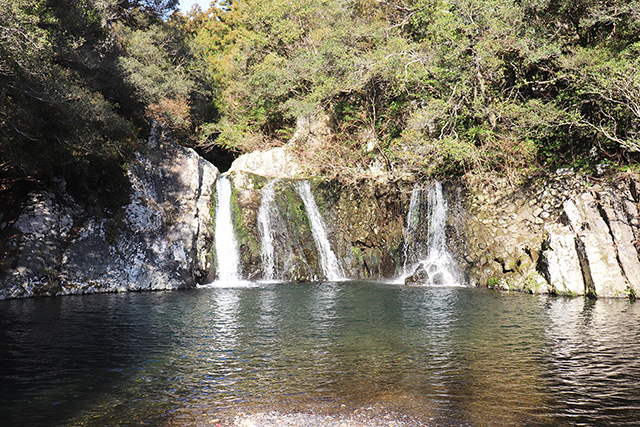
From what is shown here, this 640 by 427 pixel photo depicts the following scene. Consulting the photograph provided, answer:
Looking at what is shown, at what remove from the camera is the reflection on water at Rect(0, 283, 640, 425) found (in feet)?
21.2

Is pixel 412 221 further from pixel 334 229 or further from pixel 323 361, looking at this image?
pixel 323 361

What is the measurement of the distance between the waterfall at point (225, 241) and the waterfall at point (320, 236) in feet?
12.6

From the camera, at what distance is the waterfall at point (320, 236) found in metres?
22.5

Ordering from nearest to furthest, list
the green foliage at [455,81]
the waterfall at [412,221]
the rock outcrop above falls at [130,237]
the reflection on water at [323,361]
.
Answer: the reflection on water at [323,361], the rock outcrop above falls at [130,237], the green foliage at [455,81], the waterfall at [412,221]

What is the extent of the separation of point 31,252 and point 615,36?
2287cm

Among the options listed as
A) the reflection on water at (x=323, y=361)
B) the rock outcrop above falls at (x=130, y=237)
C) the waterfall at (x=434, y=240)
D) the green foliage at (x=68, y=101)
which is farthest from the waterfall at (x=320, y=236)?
the green foliage at (x=68, y=101)

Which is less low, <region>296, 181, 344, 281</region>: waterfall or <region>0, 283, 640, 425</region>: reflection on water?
<region>296, 181, 344, 281</region>: waterfall

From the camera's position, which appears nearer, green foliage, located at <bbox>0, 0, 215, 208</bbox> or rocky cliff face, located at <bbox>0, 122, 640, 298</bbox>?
green foliage, located at <bbox>0, 0, 215, 208</bbox>

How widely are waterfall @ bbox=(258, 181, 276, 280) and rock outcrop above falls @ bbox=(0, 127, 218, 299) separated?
2.43 m

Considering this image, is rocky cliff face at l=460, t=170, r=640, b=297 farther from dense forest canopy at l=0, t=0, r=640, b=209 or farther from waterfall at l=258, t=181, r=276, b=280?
waterfall at l=258, t=181, r=276, b=280

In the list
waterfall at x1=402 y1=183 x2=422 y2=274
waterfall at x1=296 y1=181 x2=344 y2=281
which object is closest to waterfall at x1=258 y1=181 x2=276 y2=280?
waterfall at x1=296 y1=181 x2=344 y2=281

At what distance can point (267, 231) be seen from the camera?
72.4ft

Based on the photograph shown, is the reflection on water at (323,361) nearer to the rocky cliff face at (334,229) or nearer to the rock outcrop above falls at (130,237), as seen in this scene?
the rock outcrop above falls at (130,237)

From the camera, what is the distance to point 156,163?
22156 millimetres
